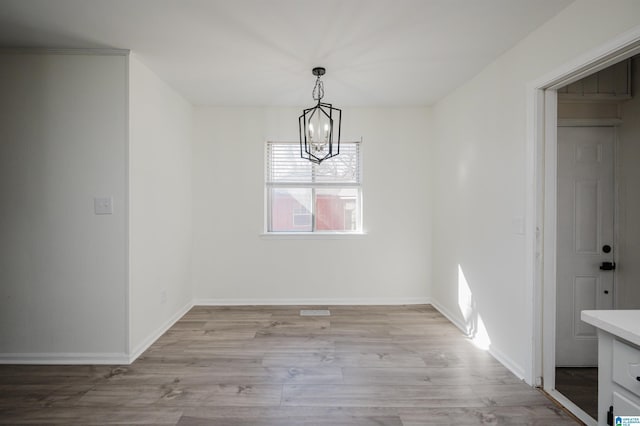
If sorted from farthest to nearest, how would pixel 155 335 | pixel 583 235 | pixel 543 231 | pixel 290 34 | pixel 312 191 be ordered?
pixel 312 191 → pixel 155 335 → pixel 583 235 → pixel 290 34 → pixel 543 231

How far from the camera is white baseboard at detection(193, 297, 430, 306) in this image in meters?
4.12

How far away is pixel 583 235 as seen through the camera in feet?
8.84

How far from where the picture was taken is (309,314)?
12.5 ft

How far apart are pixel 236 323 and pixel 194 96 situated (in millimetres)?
2572

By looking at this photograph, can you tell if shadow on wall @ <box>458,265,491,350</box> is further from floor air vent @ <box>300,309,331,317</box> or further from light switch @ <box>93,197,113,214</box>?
light switch @ <box>93,197,113,214</box>

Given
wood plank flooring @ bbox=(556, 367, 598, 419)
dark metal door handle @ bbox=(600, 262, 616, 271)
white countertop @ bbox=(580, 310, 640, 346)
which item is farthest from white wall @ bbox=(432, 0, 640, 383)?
white countertop @ bbox=(580, 310, 640, 346)

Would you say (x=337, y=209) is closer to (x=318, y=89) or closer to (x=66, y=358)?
(x=318, y=89)

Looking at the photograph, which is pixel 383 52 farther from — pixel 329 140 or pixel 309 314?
pixel 309 314

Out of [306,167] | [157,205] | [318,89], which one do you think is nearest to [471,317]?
[306,167]

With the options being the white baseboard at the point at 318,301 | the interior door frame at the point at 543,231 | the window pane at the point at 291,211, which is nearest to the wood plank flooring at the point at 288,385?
the interior door frame at the point at 543,231

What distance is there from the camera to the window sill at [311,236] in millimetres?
4148

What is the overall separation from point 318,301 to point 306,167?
1.71 meters

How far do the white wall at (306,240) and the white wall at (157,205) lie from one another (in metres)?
0.28

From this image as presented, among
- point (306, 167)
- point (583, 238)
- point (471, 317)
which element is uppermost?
point (306, 167)
